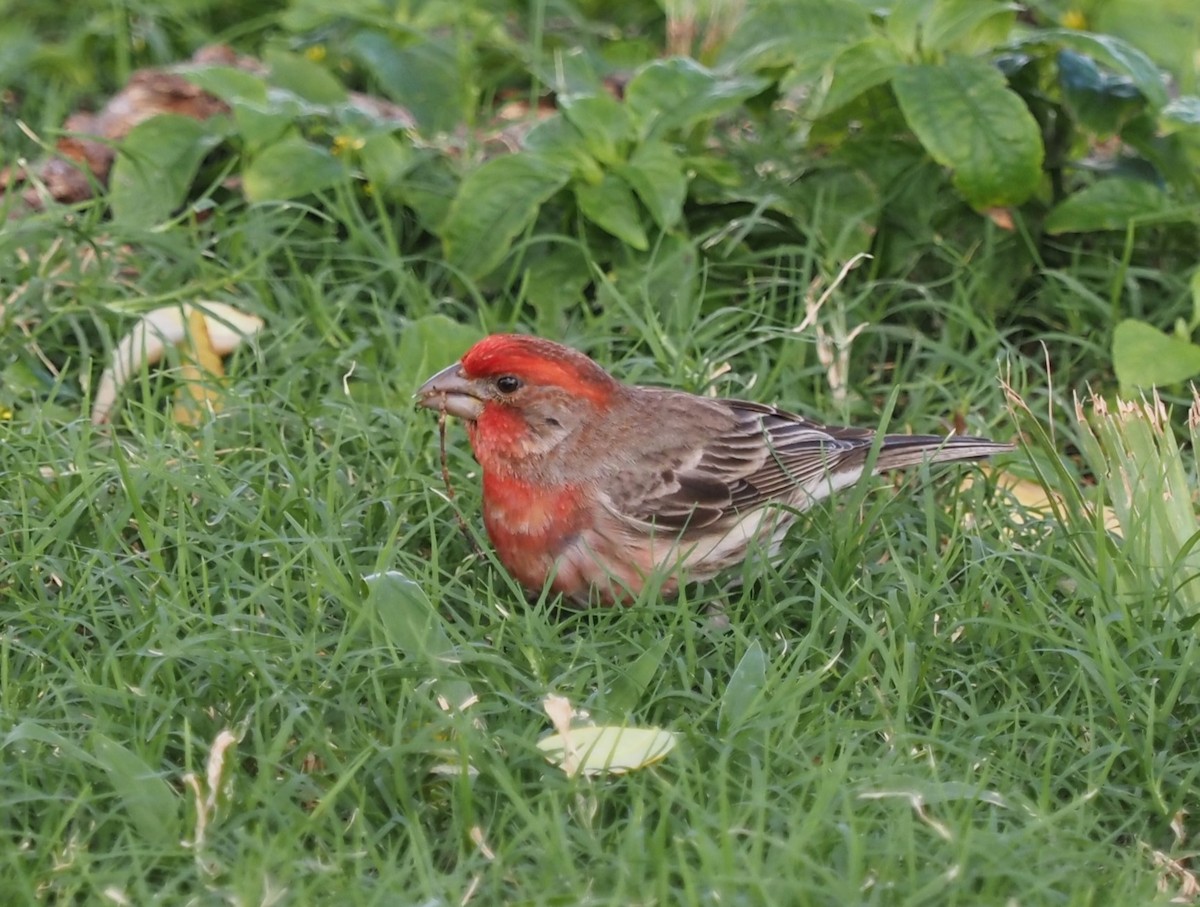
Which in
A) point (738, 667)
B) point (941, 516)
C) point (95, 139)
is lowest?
point (941, 516)

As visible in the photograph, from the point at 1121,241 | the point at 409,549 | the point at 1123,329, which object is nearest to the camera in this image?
the point at 409,549

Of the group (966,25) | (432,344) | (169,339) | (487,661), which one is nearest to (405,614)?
(487,661)

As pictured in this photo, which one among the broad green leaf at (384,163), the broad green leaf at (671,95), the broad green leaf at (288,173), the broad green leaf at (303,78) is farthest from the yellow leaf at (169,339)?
the broad green leaf at (671,95)

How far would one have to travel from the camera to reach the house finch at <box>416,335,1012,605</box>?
372cm

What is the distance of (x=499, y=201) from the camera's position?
480 centimetres

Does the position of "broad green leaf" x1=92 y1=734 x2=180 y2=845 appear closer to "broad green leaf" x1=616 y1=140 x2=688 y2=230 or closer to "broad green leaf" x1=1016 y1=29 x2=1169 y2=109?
"broad green leaf" x1=616 y1=140 x2=688 y2=230

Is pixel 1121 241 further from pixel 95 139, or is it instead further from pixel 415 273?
pixel 95 139

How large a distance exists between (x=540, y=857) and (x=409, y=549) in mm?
1230

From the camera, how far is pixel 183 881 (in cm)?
282

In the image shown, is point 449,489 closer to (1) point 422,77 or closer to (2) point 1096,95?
(1) point 422,77

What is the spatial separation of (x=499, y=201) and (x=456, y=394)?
1.14 metres

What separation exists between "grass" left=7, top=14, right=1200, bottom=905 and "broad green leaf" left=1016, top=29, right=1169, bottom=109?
0.72m

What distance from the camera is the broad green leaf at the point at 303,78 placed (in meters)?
5.35

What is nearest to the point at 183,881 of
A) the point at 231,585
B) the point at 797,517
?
the point at 231,585
